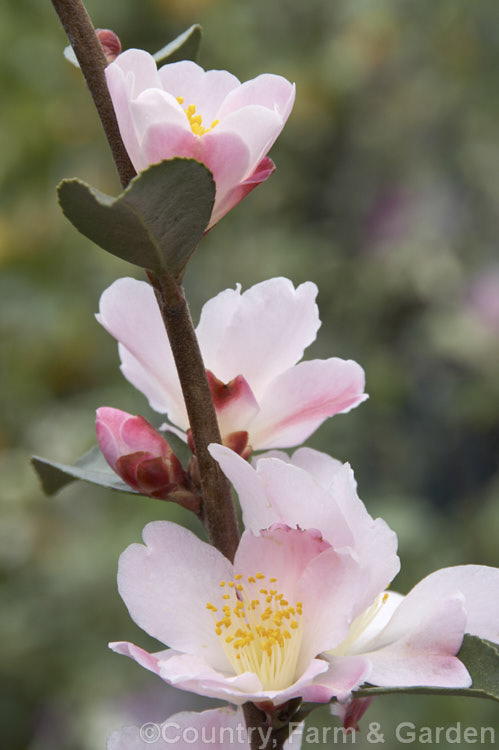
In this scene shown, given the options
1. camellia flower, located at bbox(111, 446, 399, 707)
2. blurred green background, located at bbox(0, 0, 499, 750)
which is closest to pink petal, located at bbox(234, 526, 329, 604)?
camellia flower, located at bbox(111, 446, 399, 707)

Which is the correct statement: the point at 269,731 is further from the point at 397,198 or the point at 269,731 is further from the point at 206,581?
the point at 397,198

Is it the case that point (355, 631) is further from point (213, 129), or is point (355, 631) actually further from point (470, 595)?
point (213, 129)

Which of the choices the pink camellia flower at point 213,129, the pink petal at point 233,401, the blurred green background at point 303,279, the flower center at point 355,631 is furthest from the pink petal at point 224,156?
the blurred green background at point 303,279

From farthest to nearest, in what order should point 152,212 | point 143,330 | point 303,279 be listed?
point 303,279
point 143,330
point 152,212

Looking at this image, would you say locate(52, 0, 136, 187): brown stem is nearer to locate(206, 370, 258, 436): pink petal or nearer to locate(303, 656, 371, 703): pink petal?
locate(206, 370, 258, 436): pink petal

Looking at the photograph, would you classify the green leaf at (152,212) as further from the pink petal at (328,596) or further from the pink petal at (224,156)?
the pink petal at (328,596)

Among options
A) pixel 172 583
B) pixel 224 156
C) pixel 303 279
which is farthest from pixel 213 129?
pixel 303 279
